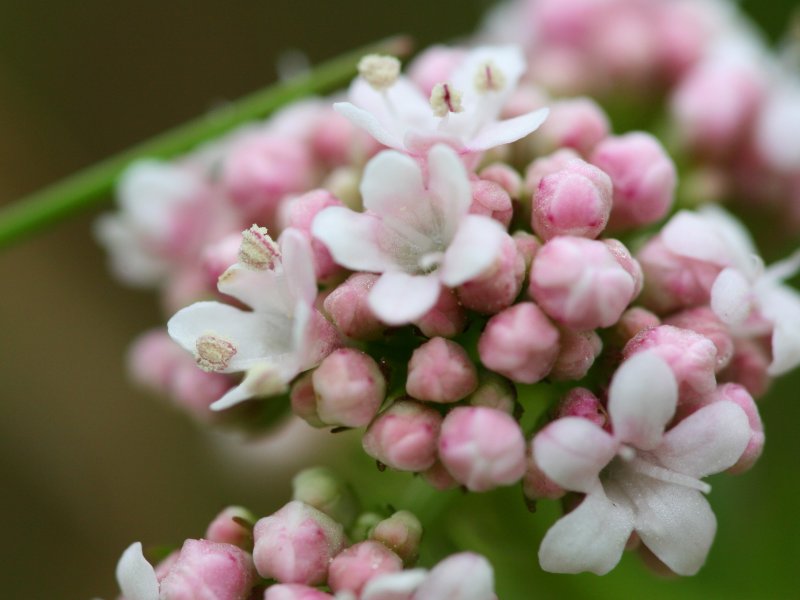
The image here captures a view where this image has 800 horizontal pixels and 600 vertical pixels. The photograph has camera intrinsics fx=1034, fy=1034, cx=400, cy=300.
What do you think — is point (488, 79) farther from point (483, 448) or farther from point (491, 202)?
point (483, 448)

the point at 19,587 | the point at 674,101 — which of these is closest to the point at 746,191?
the point at 674,101

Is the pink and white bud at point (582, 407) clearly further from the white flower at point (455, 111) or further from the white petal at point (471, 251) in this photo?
the white flower at point (455, 111)

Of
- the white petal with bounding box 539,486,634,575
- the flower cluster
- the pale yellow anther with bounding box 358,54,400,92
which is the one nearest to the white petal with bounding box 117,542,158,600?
the flower cluster

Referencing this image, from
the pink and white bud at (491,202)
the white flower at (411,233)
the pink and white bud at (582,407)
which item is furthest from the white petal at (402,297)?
the pink and white bud at (582,407)

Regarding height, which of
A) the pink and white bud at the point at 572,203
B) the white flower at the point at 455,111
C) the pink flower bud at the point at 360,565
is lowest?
the pink flower bud at the point at 360,565

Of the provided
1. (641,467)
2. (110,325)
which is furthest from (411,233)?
(110,325)

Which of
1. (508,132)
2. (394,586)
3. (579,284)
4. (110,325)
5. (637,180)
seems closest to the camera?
(394,586)
